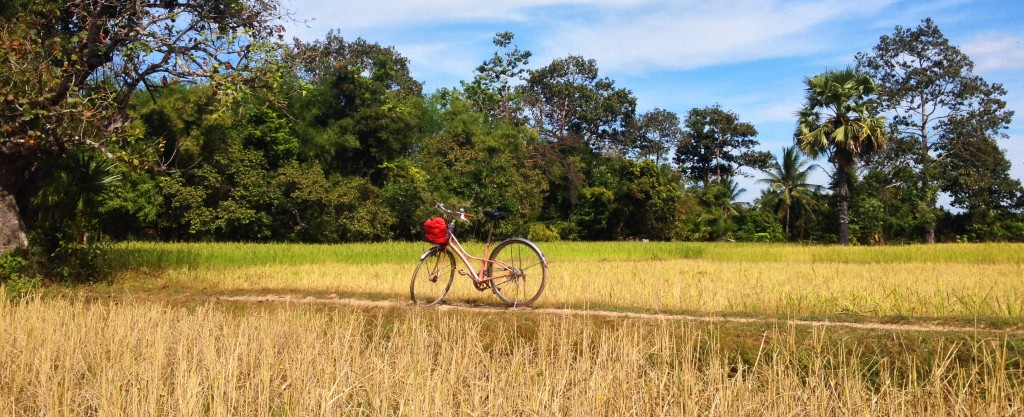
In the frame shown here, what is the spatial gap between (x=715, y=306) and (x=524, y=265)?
234cm

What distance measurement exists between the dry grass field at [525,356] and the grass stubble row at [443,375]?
2cm

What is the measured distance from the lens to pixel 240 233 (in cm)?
2748

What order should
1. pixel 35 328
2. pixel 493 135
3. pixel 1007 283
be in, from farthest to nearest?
pixel 493 135 → pixel 1007 283 → pixel 35 328

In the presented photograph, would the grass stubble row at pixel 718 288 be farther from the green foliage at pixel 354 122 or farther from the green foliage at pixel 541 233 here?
the green foliage at pixel 541 233

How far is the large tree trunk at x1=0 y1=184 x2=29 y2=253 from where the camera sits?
35.0 feet

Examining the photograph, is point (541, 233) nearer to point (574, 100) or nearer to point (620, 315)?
point (574, 100)

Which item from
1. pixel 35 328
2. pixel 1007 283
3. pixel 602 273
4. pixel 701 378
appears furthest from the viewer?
pixel 602 273

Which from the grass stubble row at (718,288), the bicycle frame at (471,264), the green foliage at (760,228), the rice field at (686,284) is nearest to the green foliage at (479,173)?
the rice field at (686,284)

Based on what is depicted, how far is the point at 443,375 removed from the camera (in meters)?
4.77

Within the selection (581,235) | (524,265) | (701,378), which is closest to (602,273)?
(524,265)

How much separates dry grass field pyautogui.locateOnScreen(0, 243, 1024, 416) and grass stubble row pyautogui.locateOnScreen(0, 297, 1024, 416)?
2 cm

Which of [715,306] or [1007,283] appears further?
[1007,283]

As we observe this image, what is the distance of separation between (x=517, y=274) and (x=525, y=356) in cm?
285

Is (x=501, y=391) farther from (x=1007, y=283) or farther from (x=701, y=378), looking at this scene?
(x=1007, y=283)
